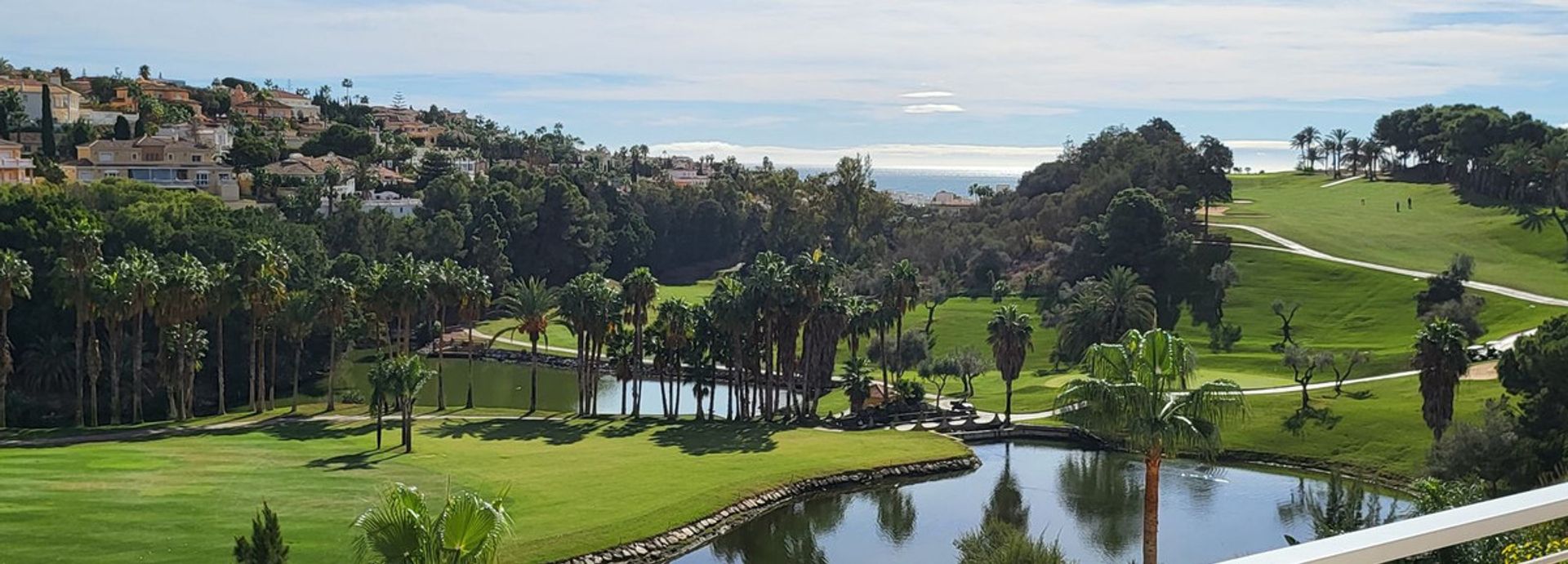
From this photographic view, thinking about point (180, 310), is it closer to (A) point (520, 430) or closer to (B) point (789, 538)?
(A) point (520, 430)

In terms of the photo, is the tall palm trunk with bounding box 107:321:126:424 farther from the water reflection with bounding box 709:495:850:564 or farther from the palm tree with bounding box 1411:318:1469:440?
the palm tree with bounding box 1411:318:1469:440

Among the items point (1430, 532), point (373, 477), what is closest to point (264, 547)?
point (373, 477)

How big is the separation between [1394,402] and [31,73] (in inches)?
6392

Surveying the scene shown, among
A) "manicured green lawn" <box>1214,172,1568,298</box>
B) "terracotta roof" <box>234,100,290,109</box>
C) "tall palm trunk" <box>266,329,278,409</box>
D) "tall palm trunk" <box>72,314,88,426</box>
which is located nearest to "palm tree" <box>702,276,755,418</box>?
"tall palm trunk" <box>266,329,278,409</box>

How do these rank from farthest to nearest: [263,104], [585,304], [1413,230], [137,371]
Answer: [263,104] < [1413,230] < [585,304] < [137,371]

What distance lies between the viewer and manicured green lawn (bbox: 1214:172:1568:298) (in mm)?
85312

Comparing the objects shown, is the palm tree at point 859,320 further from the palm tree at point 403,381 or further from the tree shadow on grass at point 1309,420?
the palm tree at point 403,381


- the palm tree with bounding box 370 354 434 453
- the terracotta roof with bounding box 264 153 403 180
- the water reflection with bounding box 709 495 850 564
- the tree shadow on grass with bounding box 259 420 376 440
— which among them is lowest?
the water reflection with bounding box 709 495 850 564

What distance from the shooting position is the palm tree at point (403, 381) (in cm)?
4928

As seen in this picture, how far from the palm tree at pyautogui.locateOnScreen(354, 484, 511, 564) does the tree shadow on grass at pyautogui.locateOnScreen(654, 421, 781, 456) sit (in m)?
37.0

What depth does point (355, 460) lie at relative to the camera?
47.8 m

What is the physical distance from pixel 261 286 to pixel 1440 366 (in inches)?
1934

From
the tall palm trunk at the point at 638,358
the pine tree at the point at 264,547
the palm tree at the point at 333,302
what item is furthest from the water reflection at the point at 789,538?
the palm tree at the point at 333,302

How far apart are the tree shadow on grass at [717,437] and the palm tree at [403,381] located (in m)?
10.0
